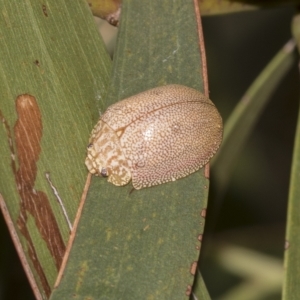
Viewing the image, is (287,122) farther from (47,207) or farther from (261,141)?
(47,207)

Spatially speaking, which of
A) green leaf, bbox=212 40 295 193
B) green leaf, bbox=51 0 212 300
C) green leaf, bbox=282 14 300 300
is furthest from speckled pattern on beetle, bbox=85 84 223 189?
green leaf, bbox=212 40 295 193

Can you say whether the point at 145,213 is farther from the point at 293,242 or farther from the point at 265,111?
the point at 265,111

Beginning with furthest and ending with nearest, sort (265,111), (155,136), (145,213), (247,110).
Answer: (265,111), (247,110), (155,136), (145,213)

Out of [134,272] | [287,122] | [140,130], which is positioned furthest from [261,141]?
[134,272]

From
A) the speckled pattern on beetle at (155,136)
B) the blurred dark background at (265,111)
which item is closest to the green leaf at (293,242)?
the speckled pattern on beetle at (155,136)

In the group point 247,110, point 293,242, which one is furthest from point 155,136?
point 247,110

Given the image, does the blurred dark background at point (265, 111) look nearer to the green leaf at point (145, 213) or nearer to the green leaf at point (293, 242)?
the green leaf at point (293, 242)
